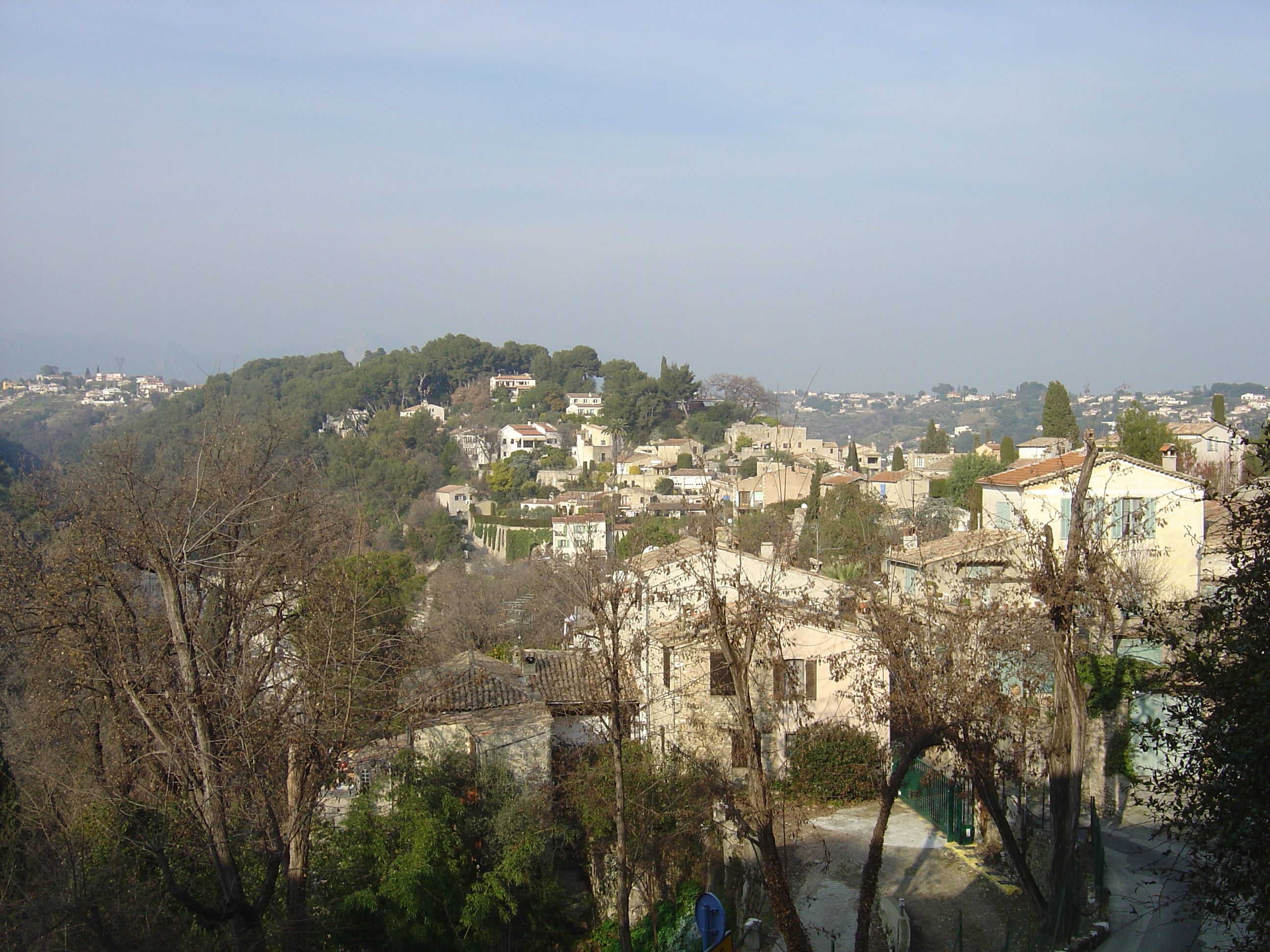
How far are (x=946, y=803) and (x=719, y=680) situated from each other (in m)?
3.37

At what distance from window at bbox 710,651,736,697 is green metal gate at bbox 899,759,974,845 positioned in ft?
8.29

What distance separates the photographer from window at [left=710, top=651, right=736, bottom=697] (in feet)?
42.1

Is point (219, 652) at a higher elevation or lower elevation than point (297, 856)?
higher

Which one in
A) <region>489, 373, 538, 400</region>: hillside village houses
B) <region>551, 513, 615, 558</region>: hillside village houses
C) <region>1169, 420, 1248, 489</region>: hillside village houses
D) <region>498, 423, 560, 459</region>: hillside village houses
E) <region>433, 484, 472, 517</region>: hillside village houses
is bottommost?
<region>433, 484, 472, 517</region>: hillside village houses

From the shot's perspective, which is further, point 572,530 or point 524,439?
point 524,439

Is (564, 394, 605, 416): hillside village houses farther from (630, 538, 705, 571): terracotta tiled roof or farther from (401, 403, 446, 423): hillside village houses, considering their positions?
(630, 538, 705, 571): terracotta tiled roof

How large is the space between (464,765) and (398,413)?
71.2 metres

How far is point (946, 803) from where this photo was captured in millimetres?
10898

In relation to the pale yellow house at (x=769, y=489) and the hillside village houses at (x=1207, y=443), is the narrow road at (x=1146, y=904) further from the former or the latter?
the pale yellow house at (x=769, y=489)

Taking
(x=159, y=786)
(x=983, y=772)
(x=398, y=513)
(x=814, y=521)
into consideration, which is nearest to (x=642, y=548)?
(x=983, y=772)

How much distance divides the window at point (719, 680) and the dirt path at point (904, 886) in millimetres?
1947

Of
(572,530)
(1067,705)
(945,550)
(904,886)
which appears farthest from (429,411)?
(1067,705)

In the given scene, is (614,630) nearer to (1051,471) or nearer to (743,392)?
(1051,471)

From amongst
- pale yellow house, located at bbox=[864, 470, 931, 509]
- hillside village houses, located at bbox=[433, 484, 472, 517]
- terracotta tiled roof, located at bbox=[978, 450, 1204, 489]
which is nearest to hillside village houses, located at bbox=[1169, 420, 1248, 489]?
pale yellow house, located at bbox=[864, 470, 931, 509]
